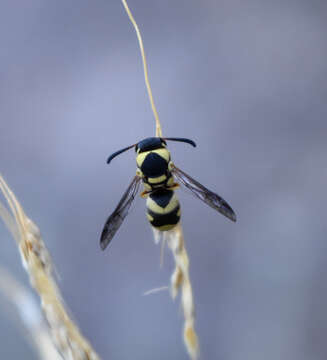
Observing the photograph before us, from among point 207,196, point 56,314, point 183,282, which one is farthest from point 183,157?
point 56,314

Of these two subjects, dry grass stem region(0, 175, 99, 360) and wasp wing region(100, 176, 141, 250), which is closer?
dry grass stem region(0, 175, 99, 360)

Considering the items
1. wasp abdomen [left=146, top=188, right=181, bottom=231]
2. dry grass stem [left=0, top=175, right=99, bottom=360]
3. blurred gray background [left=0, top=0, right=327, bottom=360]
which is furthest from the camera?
blurred gray background [left=0, top=0, right=327, bottom=360]

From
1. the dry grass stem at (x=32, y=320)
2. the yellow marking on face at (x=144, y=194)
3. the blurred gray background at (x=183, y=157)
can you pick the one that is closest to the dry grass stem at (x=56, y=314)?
the dry grass stem at (x=32, y=320)

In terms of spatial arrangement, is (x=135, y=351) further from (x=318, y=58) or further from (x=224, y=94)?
(x=318, y=58)

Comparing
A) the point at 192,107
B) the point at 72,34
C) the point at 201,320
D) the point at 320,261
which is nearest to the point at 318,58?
the point at 192,107

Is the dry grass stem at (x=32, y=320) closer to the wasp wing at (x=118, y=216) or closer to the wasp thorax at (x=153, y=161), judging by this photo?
the wasp wing at (x=118, y=216)

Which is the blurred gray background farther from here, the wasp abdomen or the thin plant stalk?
the thin plant stalk

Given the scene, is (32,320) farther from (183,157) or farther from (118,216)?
(183,157)

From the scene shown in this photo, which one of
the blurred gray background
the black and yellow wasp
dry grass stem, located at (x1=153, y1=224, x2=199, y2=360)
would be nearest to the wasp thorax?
the black and yellow wasp
